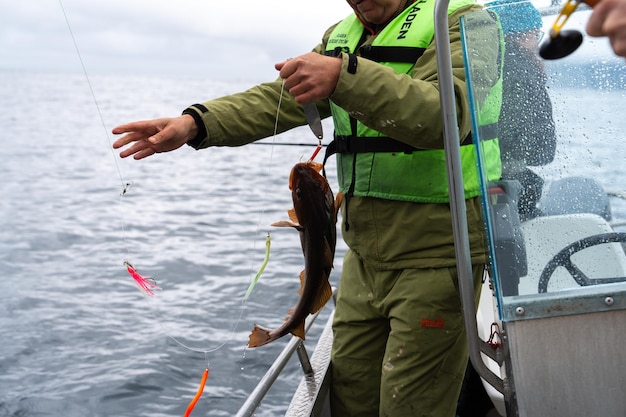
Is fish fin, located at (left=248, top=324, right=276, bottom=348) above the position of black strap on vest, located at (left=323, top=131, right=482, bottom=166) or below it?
below

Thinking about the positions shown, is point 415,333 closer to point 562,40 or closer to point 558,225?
point 558,225

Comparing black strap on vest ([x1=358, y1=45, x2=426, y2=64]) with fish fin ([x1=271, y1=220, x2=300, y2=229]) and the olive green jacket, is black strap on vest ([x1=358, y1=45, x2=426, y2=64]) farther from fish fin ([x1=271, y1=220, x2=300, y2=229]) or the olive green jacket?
fish fin ([x1=271, y1=220, x2=300, y2=229])

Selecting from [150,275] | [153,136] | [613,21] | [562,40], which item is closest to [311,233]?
[153,136]

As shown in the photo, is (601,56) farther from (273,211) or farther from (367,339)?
(273,211)

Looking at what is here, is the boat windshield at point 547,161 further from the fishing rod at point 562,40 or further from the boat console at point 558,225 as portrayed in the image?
the fishing rod at point 562,40

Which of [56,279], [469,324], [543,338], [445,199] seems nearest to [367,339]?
[445,199]

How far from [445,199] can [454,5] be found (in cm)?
74

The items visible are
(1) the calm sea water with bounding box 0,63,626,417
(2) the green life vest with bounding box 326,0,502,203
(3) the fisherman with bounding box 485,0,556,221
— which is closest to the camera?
(3) the fisherman with bounding box 485,0,556,221

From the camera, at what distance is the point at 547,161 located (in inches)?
84.3

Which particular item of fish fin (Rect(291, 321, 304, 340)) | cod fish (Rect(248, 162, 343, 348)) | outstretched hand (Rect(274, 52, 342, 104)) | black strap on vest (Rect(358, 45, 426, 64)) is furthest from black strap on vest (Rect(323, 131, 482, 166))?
fish fin (Rect(291, 321, 304, 340))

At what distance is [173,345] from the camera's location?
28.0 feet

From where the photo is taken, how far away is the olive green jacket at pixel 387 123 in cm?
242

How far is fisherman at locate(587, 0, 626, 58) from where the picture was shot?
136 cm

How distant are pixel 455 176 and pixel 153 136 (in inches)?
51.7
